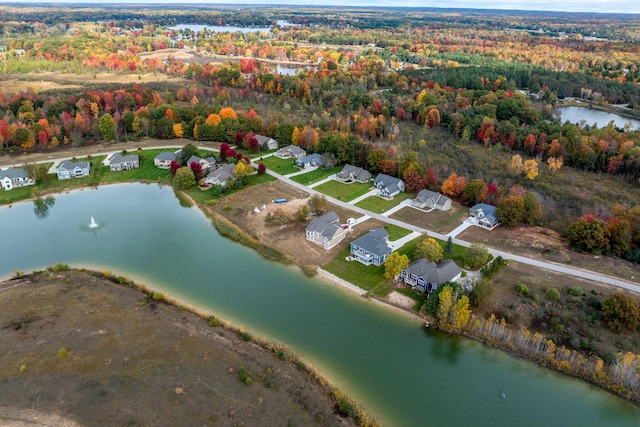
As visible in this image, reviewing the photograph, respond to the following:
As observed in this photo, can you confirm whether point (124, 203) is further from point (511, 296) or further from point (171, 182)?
point (511, 296)

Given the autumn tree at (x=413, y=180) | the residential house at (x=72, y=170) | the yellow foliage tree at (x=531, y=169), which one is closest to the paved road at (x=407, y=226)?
the residential house at (x=72, y=170)

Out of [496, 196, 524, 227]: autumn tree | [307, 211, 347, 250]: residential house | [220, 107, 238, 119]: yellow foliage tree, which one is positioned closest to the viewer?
[307, 211, 347, 250]: residential house

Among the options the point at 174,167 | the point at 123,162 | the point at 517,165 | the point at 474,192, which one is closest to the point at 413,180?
the point at 474,192

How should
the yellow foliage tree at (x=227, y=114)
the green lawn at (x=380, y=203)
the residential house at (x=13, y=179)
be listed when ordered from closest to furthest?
the green lawn at (x=380, y=203) → the residential house at (x=13, y=179) → the yellow foliage tree at (x=227, y=114)

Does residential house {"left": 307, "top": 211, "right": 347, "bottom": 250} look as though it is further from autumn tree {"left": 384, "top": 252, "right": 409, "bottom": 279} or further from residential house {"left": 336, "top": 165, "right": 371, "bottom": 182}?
residential house {"left": 336, "top": 165, "right": 371, "bottom": 182}

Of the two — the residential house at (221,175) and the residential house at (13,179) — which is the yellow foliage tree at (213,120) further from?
the residential house at (13,179)

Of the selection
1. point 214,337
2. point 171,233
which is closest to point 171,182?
point 171,233

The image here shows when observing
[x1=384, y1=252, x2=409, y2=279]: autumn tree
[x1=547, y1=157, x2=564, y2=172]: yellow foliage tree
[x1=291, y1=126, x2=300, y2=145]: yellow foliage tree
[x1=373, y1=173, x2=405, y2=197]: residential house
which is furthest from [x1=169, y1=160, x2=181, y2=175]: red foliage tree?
[x1=547, y1=157, x2=564, y2=172]: yellow foliage tree
